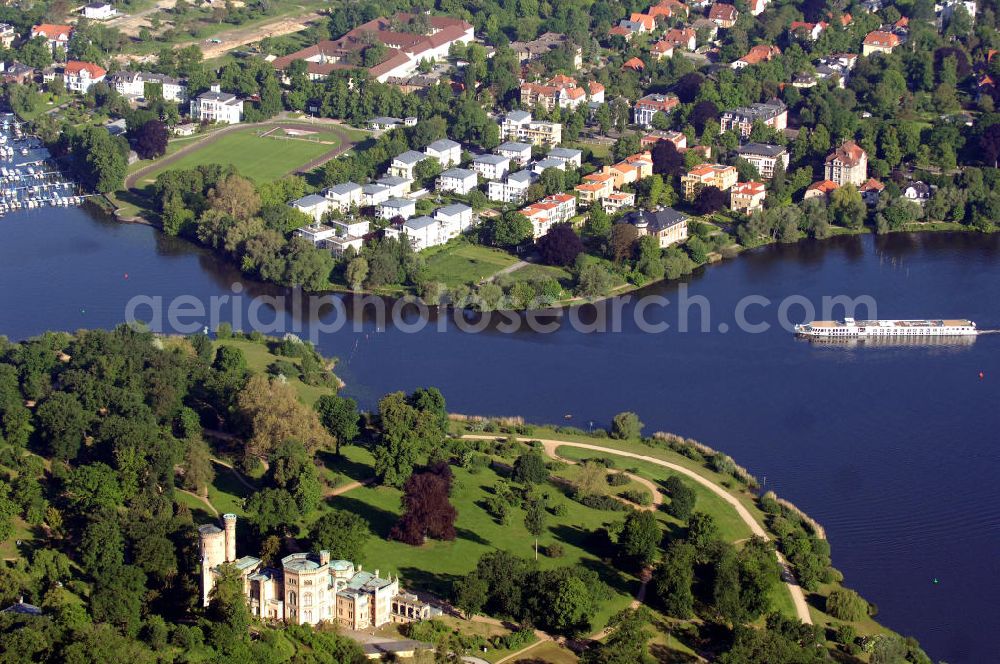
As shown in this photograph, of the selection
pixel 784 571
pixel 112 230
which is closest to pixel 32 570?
pixel 784 571

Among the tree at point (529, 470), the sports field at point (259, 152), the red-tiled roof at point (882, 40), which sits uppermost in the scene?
the red-tiled roof at point (882, 40)

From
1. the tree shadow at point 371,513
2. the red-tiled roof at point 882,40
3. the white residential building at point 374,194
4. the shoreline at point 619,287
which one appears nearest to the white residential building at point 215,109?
the shoreline at point 619,287

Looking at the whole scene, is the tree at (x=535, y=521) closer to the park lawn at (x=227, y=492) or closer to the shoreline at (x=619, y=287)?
the park lawn at (x=227, y=492)

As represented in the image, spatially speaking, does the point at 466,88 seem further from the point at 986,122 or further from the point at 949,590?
the point at 949,590

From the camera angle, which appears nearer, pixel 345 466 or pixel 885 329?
pixel 345 466

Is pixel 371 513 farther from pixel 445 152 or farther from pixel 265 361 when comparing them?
pixel 445 152

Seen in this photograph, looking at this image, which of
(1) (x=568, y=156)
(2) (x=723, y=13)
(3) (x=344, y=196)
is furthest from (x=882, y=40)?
(3) (x=344, y=196)

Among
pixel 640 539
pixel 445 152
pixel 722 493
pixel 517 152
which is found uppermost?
pixel 445 152
